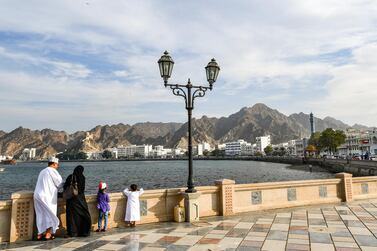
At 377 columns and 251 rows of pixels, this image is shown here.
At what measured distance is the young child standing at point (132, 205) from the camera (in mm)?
9773

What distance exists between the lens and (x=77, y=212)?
341 inches

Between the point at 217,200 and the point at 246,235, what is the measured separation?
10.3ft

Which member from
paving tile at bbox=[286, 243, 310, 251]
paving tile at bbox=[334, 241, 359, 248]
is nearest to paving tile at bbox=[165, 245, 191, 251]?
paving tile at bbox=[286, 243, 310, 251]

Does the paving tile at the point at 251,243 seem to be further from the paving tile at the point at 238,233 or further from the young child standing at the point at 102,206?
the young child standing at the point at 102,206

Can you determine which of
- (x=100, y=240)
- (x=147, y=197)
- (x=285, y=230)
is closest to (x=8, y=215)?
(x=100, y=240)

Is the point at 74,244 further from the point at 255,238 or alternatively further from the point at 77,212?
the point at 255,238

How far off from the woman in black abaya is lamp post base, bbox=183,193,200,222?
3.32 m

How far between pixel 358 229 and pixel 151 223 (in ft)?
20.9

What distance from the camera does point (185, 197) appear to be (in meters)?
10.7

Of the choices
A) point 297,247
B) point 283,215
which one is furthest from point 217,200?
point 297,247

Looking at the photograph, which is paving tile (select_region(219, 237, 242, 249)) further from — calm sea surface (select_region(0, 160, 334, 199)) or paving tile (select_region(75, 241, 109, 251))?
calm sea surface (select_region(0, 160, 334, 199))

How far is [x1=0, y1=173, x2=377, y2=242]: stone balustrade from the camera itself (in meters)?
8.34

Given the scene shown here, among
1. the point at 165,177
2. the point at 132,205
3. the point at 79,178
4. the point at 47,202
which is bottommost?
the point at 165,177

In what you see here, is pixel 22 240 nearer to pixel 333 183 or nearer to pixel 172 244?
pixel 172 244
